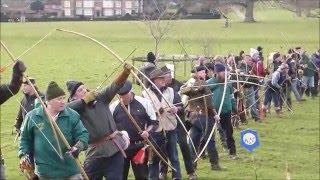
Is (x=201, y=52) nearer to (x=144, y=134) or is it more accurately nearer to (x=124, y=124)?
(x=124, y=124)

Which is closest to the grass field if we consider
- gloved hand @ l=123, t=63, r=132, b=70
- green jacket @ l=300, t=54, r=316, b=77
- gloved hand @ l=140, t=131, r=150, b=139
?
green jacket @ l=300, t=54, r=316, b=77

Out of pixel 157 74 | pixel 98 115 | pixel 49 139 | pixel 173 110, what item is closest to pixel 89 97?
pixel 98 115

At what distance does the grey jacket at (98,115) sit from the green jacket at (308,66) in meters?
16.4

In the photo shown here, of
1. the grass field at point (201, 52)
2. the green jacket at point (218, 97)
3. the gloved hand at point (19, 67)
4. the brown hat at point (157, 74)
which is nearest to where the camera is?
the gloved hand at point (19, 67)

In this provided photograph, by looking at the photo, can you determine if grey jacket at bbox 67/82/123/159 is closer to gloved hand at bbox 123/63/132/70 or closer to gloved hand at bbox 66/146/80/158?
gloved hand at bbox 123/63/132/70

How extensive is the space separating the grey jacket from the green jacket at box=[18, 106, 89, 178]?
0.86 metres

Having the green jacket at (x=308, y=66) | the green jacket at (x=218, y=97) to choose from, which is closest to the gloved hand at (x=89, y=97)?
the green jacket at (x=218, y=97)

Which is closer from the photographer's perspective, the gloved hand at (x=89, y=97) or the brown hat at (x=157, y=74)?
the gloved hand at (x=89, y=97)

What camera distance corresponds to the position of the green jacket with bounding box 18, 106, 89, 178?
727 centimetres

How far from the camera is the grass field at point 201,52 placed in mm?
12859

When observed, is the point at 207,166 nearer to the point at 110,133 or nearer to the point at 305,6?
the point at 110,133

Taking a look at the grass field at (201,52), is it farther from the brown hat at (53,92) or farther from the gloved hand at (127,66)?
the brown hat at (53,92)

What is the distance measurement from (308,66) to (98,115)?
16.7m

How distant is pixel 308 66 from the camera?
79.2ft
